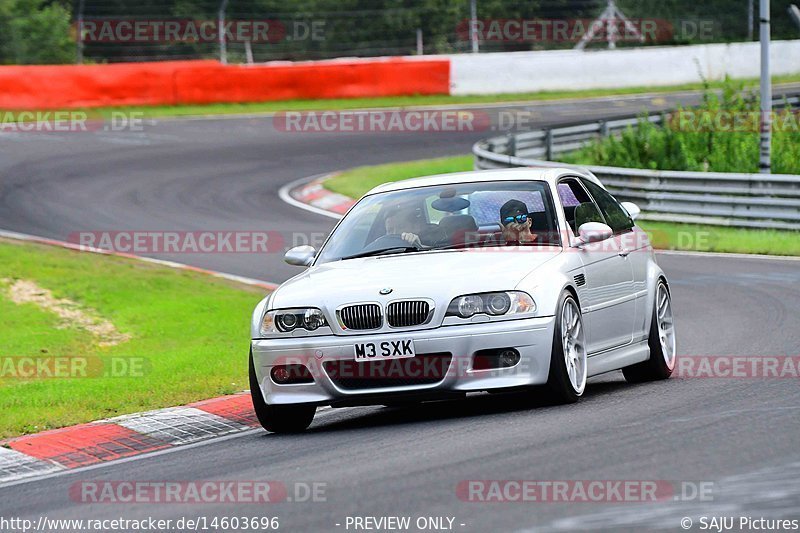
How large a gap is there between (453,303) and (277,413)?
52.4 inches

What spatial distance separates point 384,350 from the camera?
320 inches

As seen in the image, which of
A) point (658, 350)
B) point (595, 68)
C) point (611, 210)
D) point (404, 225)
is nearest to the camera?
point (404, 225)

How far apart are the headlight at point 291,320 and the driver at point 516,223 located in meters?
1.48

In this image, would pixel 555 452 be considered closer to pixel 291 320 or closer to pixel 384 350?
pixel 384 350

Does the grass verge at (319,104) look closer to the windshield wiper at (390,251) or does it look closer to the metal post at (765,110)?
the metal post at (765,110)

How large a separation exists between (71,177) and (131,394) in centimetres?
1793

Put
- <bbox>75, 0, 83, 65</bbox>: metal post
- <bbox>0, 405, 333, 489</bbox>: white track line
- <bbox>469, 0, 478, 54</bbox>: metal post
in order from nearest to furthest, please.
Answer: <bbox>0, 405, 333, 489</bbox>: white track line
<bbox>75, 0, 83, 65</bbox>: metal post
<bbox>469, 0, 478, 54</bbox>: metal post

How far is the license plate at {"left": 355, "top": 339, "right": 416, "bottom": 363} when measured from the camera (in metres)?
8.09

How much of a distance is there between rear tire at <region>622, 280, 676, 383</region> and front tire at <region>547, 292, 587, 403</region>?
1428 millimetres

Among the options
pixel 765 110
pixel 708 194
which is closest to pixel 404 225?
pixel 708 194
